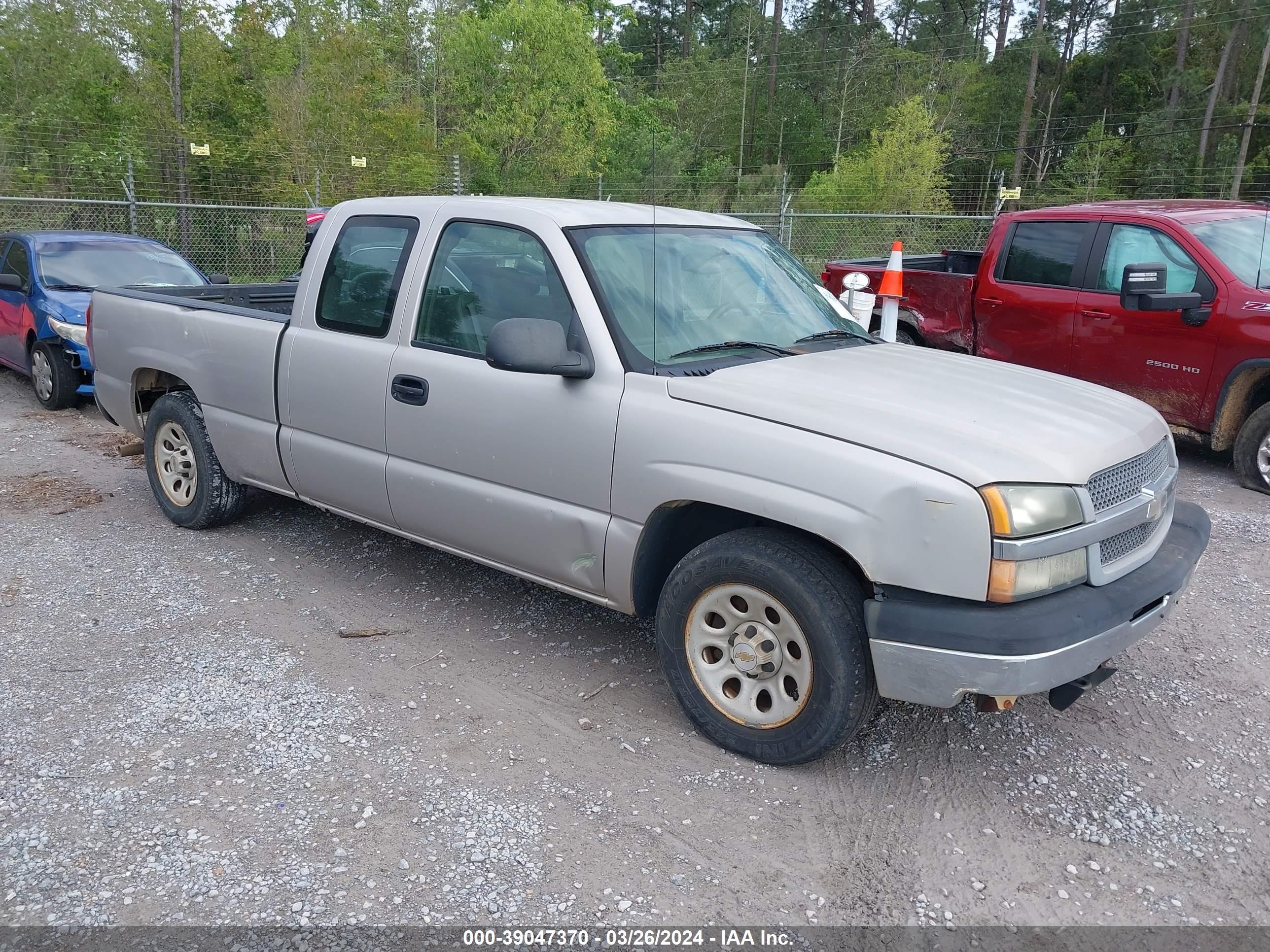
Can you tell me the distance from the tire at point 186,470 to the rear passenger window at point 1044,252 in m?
5.95

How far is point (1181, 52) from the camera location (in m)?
40.0

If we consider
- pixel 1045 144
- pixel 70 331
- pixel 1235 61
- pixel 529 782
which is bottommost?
pixel 529 782

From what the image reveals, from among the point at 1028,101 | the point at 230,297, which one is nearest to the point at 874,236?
the point at 230,297

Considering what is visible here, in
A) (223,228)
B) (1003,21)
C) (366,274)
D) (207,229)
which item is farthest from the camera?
(1003,21)

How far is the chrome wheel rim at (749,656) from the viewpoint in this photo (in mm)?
3271

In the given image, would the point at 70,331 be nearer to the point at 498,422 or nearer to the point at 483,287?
the point at 483,287

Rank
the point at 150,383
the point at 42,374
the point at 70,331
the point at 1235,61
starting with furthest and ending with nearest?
the point at 1235,61 → the point at 42,374 → the point at 70,331 → the point at 150,383

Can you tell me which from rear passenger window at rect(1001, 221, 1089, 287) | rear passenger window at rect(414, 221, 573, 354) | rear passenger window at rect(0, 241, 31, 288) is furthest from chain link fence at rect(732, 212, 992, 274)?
rear passenger window at rect(414, 221, 573, 354)

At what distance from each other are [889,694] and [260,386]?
3405 mm

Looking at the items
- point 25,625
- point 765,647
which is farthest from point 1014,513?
point 25,625

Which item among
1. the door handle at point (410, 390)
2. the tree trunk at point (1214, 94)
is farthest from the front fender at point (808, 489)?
the tree trunk at point (1214, 94)

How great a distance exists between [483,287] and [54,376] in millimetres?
6655

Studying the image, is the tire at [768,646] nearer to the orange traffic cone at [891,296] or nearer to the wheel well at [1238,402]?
the orange traffic cone at [891,296]

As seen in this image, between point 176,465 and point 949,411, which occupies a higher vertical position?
point 949,411
